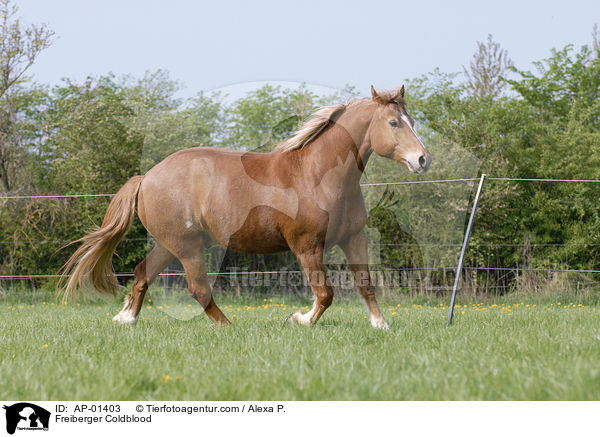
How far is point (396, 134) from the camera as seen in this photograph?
446 cm

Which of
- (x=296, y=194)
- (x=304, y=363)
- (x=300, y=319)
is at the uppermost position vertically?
(x=296, y=194)

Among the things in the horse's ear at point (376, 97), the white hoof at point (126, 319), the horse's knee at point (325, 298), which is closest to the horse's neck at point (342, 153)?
the horse's ear at point (376, 97)

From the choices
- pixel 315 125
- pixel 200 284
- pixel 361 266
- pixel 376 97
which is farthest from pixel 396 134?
pixel 200 284

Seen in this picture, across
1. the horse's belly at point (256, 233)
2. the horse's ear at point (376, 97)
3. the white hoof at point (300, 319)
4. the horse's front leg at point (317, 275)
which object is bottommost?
the white hoof at point (300, 319)

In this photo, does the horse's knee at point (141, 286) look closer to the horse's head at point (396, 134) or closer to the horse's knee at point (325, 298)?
the horse's knee at point (325, 298)

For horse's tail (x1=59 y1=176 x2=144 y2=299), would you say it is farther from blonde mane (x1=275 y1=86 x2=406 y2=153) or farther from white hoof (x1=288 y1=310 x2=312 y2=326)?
white hoof (x1=288 y1=310 x2=312 y2=326)

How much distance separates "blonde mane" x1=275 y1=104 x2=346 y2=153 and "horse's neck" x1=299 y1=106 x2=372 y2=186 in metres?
0.08

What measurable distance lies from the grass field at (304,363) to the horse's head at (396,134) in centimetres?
134

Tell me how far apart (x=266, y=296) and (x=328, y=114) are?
200 inches

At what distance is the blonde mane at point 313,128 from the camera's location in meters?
4.77
